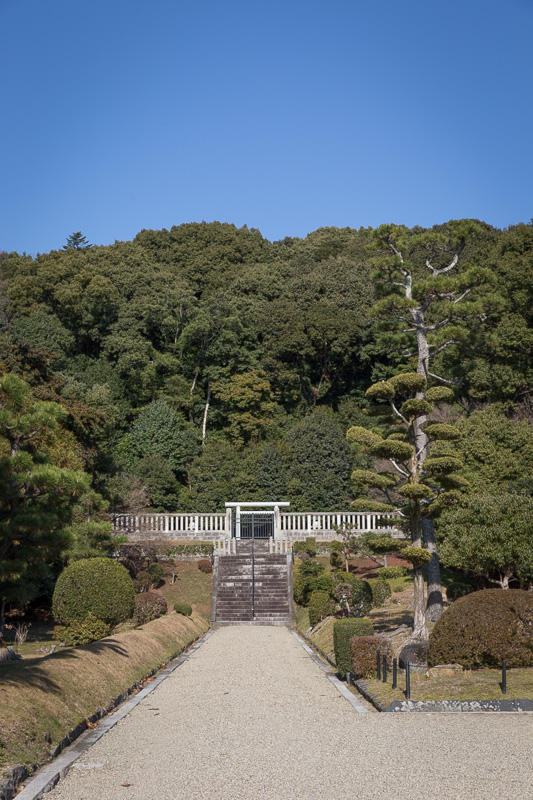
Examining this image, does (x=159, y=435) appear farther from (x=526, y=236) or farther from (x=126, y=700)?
(x=126, y=700)

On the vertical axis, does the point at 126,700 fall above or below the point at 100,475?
below

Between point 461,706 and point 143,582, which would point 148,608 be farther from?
point 461,706

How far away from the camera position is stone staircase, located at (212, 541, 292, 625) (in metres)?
22.3

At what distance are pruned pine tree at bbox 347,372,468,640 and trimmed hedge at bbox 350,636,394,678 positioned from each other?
2264mm

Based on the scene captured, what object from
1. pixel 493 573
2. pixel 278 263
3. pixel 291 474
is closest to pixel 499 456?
pixel 493 573

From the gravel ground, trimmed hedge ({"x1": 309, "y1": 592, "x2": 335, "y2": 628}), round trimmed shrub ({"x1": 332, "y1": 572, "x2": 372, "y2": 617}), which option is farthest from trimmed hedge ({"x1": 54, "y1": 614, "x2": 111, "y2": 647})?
round trimmed shrub ({"x1": 332, "y1": 572, "x2": 372, "y2": 617})

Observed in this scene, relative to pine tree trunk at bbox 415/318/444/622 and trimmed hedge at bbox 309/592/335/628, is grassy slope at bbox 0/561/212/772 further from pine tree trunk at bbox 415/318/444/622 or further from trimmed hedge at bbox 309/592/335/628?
pine tree trunk at bbox 415/318/444/622

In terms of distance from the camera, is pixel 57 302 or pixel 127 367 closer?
pixel 127 367

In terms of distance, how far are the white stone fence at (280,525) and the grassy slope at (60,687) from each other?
1527 centimetres

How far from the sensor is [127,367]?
3619 cm

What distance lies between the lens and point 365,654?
1128 cm

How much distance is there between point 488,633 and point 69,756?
632 centimetres

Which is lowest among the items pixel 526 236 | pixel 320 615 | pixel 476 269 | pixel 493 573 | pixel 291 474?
pixel 320 615

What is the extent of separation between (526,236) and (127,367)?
19894 millimetres
